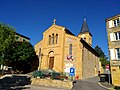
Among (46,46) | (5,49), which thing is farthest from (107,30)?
(5,49)

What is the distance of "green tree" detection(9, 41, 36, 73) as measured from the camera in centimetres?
3281

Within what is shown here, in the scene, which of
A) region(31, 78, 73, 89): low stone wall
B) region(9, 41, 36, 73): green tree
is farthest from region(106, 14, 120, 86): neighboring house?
region(9, 41, 36, 73): green tree

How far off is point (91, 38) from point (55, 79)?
34105mm

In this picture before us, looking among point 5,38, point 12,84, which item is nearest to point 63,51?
point 5,38

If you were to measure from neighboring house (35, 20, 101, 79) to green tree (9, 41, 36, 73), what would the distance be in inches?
86.0

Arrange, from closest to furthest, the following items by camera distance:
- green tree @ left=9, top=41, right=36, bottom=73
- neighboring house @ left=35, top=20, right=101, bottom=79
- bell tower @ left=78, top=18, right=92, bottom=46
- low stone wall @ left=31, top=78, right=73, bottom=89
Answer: low stone wall @ left=31, top=78, right=73, bottom=89
neighboring house @ left=35, top=20, right=101, bottom=79
green tree @ left=9, top=41, right=36, bottom=73
bell tower @ left=78, top=18, right=92, bottom=46

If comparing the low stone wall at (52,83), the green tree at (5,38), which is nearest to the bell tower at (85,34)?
the green tree at (5,38)

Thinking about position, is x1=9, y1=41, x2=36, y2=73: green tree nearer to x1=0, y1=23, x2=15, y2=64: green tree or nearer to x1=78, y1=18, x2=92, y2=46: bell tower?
x1=0, y1=23, x2=15, y2=64: green tree

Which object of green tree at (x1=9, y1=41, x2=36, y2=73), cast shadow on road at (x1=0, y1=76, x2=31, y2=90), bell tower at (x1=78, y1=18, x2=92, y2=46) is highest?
bell tower at (x1=78, y1=18, x2=92, y2=46)

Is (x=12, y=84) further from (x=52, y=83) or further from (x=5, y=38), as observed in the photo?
→ (x=5, y=38)

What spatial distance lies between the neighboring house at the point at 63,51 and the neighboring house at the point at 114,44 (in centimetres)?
670

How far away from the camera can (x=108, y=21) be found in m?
24.8

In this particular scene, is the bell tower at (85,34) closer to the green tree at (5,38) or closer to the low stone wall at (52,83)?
the green tree at (5,38)

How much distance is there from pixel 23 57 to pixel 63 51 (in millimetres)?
9588
